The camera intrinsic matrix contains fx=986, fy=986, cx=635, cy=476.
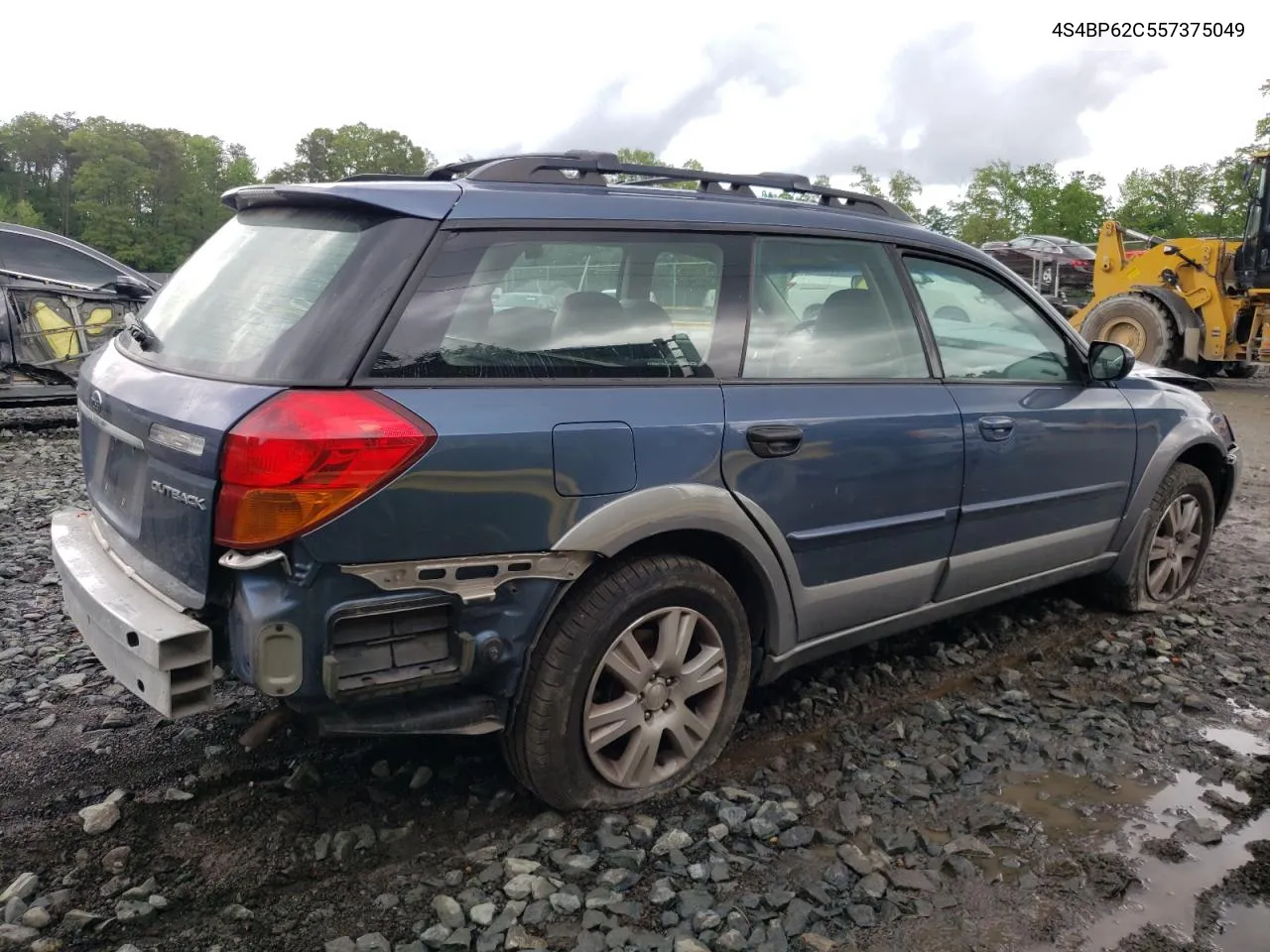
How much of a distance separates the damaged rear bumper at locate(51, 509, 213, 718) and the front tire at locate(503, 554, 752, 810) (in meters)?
0.80

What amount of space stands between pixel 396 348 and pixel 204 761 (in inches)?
61.7

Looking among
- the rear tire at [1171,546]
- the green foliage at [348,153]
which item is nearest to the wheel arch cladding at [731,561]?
the rear tire at [1171,546]

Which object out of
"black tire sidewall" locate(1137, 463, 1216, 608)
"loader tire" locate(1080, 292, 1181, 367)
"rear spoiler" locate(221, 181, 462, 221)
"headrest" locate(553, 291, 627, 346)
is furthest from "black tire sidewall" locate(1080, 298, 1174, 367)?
"rear spoiler" locate(221, 181, 462, 221)

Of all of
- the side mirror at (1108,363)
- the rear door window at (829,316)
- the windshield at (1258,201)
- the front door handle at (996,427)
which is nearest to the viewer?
the rear door window at (829,316)

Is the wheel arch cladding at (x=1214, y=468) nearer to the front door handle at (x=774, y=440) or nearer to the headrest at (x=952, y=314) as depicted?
the headrest at (x=952, y=314)

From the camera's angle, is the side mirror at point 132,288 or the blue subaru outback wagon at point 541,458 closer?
the blue subaru outback wagon at point 541,458

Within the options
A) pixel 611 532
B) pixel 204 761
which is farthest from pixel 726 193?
pixel 204 761

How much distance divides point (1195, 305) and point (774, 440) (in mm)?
14004

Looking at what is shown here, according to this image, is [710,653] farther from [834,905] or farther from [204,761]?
[204,761]

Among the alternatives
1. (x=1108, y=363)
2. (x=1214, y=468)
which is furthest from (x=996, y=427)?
(x=1214, y=468)

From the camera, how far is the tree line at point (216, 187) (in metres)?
43.1

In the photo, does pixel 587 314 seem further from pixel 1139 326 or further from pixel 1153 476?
pixel 1139 326

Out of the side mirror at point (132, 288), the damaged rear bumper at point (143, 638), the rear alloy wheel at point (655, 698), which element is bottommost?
the rear alloy wheel at point (655, 698)

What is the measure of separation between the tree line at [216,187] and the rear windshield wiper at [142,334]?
39.7 m
